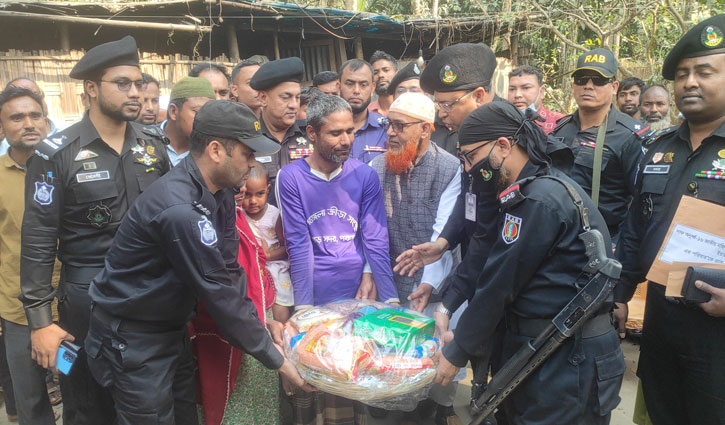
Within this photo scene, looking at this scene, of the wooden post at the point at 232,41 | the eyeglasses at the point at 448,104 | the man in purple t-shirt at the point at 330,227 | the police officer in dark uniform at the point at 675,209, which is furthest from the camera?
the wooden post at the point at 232,41

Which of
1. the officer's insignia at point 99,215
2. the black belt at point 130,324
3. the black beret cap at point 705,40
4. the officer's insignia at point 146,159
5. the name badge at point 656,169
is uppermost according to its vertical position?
the black beret cap at point 705,40

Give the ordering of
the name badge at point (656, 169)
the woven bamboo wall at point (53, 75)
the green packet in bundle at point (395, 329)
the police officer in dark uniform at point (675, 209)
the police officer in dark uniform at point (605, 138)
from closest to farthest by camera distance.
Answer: the police officer in dark uniform at point (675, 209) < the green packet in bundle at point (395, 329) < the name badge at point (656, 169) < the police officer in dark uniform at point (605, 138) < the woven bamboo wall at point (53, 75)

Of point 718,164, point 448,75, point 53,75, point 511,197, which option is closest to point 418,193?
point 448,75

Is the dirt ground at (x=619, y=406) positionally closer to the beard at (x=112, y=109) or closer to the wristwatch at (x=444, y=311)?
the wristwatch at (x=444, y=311)

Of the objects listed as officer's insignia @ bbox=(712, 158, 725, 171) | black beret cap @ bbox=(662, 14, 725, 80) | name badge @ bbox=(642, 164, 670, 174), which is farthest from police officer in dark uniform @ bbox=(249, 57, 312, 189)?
officer's insignia @ bbox=(712, 158, 725, 171)

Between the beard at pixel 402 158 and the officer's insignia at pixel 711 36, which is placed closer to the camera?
the officer's insignia at pixel 711 36

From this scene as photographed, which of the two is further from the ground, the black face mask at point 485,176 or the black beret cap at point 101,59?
the black beret cap at point 101,59

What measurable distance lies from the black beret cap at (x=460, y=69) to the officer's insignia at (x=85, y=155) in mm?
2186

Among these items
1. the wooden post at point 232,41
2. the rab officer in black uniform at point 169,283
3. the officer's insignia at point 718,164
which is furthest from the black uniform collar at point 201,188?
the wooden post at point 232,41

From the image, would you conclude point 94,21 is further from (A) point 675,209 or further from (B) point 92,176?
(A) point 675,209

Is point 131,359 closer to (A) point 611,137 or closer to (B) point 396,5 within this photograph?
(A) point 611,137

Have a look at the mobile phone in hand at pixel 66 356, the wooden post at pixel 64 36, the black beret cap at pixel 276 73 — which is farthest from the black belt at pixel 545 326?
the wooden post at pixel 64 36

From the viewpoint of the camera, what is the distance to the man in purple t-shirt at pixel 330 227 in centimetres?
299

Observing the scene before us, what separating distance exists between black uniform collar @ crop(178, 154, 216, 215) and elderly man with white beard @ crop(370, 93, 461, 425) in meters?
1.42
